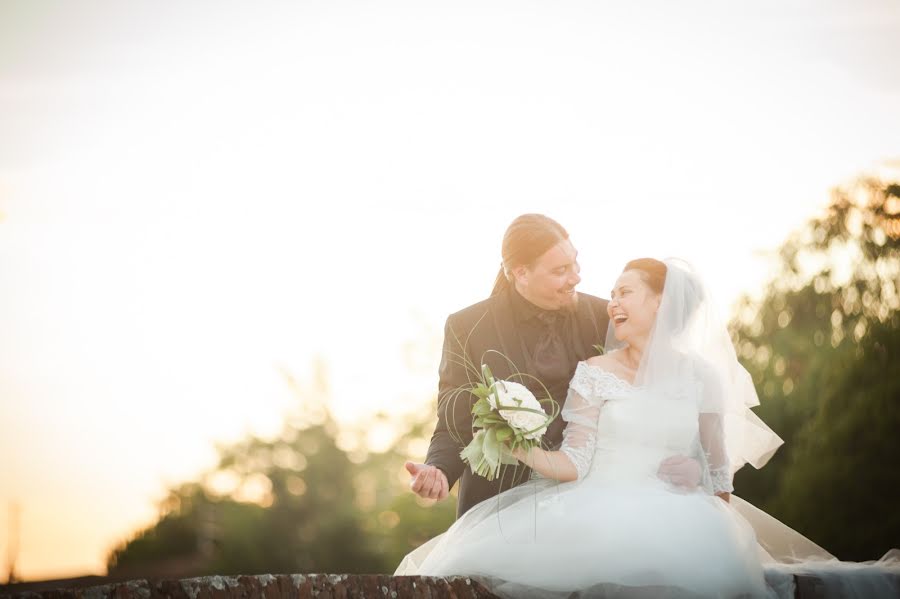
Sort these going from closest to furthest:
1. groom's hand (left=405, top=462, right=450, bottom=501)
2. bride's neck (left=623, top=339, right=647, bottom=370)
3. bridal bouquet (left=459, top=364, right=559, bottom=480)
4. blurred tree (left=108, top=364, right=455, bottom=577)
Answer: bridal bouquet (left=459, top=364, right=559, bottom=480)
groom's hand (left=405, top=462, right=450, bottom=501)
bride's neck (left=623, top=339, right=647, bottom=370)
blurred tree (left=108, top=364, right=455, bottom=577)

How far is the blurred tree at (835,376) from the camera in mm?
14117

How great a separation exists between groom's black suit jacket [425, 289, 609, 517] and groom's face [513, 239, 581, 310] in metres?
0.16

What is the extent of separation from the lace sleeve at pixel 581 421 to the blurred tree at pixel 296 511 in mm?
25419

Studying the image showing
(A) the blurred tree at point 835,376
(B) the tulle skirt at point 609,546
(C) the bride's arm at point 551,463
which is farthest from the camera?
(A) the blurred tree at point 835,376

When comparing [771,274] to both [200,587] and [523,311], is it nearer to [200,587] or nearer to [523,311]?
[523,311]

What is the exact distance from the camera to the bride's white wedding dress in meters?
3.82

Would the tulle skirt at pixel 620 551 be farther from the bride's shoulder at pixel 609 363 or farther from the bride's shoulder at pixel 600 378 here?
the bride's shoulder at pixel 609 363

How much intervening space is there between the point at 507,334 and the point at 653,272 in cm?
92

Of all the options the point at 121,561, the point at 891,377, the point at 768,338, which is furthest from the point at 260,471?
the point at 891,377

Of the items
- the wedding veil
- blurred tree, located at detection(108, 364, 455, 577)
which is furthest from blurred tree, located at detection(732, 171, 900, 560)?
blurred tree, located at detection(108, 364, 455, 577)

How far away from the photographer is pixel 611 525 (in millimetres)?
3988

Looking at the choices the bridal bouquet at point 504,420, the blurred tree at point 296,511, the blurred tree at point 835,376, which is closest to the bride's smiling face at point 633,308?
the bridal bouquet at point 504,420

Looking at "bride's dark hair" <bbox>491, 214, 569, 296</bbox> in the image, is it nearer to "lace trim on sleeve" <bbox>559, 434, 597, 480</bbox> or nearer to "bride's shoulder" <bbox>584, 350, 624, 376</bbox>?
"bride's shoulder" <bbox>584, 350, 624, 376</bbox>

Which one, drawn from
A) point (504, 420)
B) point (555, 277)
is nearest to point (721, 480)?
point (504, 420)
